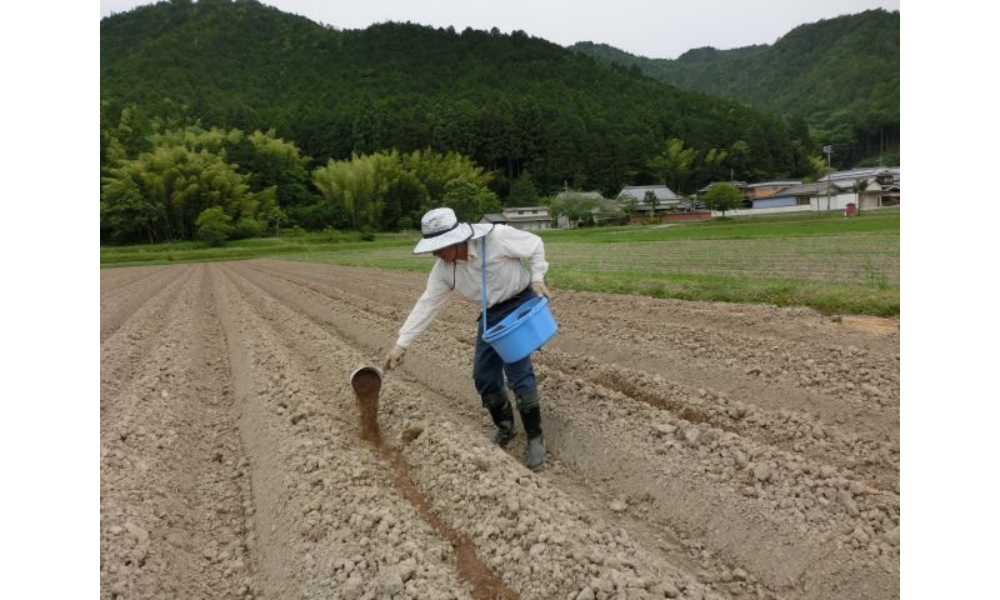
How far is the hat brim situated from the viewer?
10.9 feet

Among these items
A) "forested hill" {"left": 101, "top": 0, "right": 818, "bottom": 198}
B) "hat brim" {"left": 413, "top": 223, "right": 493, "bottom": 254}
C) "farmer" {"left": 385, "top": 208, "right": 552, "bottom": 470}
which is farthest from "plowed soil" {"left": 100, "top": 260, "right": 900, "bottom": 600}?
"forested hill" {"left": 101, "top": 0, "right": 818, "bottom": 198}

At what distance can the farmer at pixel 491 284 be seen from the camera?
3436mm

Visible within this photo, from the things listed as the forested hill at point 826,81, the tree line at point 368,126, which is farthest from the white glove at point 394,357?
the forested hill at point 826,81

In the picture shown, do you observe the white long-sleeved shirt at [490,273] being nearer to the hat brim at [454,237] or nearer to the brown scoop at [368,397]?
the hat brim at [454,237]

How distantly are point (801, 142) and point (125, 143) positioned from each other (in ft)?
247

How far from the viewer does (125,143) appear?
54312mm

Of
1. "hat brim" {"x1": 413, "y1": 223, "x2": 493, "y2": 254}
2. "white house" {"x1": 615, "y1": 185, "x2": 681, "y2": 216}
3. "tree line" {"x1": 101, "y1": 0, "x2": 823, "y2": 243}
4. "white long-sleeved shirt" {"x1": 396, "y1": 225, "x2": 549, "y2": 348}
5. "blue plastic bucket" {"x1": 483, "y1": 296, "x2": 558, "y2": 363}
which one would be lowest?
"blue plastic bucket" {"x1": 483, "y1": 296, "x2": 558, "y2": 363}

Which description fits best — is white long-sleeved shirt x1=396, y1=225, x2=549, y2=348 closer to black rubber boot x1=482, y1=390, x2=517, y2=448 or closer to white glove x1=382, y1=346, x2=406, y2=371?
white glove x1=382, y1=346, x2=406, y2=371

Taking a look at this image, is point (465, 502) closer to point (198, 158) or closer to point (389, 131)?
point (198, 158)

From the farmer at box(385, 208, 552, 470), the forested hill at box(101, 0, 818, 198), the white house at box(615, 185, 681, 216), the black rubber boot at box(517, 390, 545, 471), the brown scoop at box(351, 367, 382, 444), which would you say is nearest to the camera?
the farmer at box(385, 208, 552, 470)

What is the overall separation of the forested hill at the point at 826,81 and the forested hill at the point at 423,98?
16.8ft

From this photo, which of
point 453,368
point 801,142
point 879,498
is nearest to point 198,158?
point 453,368

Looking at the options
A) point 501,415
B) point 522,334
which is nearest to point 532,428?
point 501,415

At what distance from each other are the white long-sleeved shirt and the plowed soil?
0.68 m
